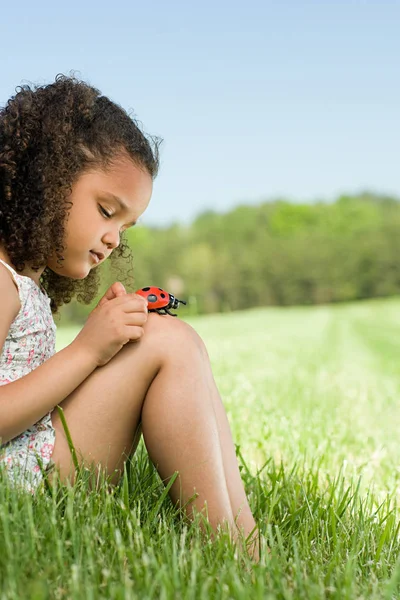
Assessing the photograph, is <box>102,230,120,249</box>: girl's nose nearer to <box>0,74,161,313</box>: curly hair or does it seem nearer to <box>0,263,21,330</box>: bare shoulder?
<box>0,74,161,313</box>: curly hair

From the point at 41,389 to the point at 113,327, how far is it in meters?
0.25

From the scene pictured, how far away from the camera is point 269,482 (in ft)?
8.73

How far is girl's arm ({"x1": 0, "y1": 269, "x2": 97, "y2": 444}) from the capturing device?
186 cm

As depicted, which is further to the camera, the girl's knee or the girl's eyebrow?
the girl's eyebrow

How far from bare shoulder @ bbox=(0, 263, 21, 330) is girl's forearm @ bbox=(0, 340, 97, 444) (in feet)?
0.43

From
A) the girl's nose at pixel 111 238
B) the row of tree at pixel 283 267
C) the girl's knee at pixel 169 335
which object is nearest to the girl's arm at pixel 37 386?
the girl's knee at pixel 169 335

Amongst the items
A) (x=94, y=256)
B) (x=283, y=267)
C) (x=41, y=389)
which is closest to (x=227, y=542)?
(x=41, y=389)

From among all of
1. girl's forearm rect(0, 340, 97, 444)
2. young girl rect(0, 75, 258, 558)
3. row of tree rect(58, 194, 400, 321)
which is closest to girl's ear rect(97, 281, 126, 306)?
young girl rect(0, 75, 258, 558)

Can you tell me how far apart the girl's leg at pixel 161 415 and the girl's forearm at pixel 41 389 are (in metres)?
0.07

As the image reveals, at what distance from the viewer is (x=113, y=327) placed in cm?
196

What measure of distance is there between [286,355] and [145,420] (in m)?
8.43

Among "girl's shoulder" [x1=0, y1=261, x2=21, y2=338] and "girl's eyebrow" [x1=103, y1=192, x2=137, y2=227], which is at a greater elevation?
"girl's eyebrow" [x1=103, y1=192, x2=137, y2=227]

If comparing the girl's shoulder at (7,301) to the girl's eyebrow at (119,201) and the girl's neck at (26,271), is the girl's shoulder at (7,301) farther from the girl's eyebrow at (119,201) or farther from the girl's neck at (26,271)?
the girl's eyebrow at (119,201)

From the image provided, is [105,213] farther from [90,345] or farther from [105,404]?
[105,404]
